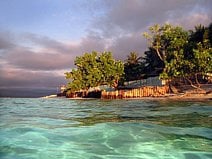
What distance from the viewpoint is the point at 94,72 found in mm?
56188

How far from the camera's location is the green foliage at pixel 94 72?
56250 millimetres

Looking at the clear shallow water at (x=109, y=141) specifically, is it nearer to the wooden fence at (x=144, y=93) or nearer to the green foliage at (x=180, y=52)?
the green foliage at (x=180, y=52)

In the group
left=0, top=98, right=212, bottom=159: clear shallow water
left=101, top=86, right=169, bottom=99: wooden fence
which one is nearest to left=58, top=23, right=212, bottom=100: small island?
left=101, top=86, right=169, bottom=99: wooden fence

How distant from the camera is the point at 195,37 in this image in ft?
177

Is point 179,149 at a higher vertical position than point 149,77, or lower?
lower

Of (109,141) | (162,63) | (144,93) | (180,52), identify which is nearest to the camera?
(109,141)

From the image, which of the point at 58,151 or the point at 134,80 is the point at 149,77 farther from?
the point at 58,151

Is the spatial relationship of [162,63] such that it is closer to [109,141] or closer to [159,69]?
[159,69]

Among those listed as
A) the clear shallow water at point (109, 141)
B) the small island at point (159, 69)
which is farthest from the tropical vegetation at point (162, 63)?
the clear shallow water at point (109, 141)

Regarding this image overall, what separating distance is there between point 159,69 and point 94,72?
37.8ft

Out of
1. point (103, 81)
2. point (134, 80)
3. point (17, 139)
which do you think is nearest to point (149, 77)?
point (134, 80)

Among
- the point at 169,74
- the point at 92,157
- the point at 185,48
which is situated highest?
the point at 185,48

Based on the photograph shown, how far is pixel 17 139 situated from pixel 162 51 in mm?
39815

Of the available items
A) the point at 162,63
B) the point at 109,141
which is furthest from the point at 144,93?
the point at 109,141
